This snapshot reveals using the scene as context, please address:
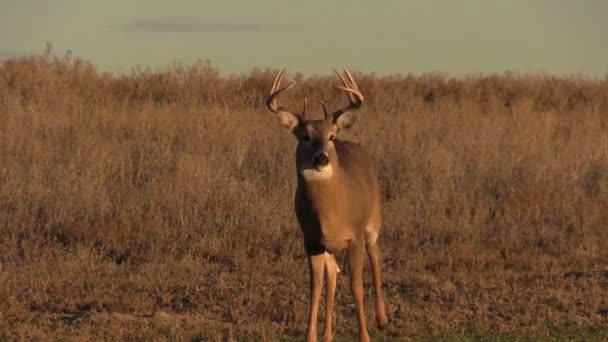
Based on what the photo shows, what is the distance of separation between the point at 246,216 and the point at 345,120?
498cm

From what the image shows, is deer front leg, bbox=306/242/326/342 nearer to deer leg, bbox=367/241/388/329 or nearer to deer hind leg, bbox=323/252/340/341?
deer hind leg, bbox=323/252/340/341

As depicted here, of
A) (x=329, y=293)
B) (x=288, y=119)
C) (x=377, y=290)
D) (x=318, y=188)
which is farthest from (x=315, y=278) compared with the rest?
(x=288, y=119)

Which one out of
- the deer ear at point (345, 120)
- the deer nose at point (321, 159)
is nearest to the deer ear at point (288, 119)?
the deer ear at point (345, 120)

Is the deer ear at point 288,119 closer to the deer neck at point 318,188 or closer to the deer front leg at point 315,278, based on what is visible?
the deer neck at point 318,188

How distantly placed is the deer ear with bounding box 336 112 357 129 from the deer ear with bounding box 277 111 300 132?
0.32m

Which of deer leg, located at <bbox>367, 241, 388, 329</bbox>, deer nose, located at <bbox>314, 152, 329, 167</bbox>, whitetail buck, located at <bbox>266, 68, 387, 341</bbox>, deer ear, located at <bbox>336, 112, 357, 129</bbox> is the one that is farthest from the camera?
deer leg, located at <bbox>367, 241, 388, 329</bbox>

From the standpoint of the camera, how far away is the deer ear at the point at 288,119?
882 cm

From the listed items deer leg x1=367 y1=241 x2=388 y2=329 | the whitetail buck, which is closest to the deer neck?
the whitetail buck

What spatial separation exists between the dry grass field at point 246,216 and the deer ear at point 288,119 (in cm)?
163

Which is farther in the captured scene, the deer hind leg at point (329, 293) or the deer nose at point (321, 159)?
the deer hind leg at point (329, 293)

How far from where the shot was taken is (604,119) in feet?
78.0

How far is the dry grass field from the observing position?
31.8 feet

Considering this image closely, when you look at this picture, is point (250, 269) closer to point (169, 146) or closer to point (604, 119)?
point (169, 146)

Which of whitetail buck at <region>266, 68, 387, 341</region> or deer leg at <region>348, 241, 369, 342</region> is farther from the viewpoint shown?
deer leg at <region>348, 241, 369, 342</region>
